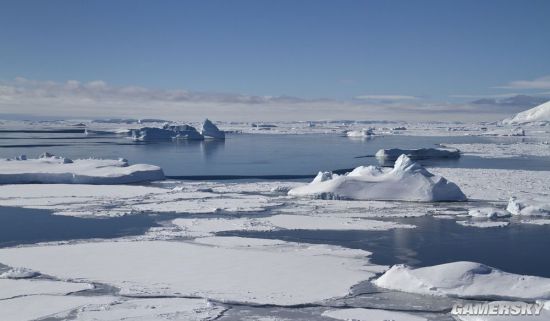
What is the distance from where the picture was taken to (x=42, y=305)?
21.5 ft

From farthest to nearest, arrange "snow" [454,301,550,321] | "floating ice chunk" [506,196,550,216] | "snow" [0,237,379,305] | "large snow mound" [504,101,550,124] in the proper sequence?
"large snow mound" [504,101,550,124] → "floating ice chunk" [506,196,550,216] → "snow" [0,237,379,305] → "snow" [454,301,550,321]

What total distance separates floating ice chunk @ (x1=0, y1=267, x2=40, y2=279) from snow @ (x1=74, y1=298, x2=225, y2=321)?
5.85 feet

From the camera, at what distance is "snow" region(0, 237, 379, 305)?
721 centimetres

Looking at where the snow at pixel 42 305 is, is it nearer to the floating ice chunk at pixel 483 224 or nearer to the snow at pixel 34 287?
the snow at pixel 34 287

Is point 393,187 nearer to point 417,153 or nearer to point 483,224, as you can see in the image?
point 483,224

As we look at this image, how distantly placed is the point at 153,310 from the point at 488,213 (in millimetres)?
8544

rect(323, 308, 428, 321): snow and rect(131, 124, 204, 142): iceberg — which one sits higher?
rect(131, 124, 204, 142): iceberg

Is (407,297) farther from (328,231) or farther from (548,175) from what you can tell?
(548,175)

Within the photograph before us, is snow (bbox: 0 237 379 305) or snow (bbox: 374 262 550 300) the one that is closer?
snow (bbox: 374 262 550 300)

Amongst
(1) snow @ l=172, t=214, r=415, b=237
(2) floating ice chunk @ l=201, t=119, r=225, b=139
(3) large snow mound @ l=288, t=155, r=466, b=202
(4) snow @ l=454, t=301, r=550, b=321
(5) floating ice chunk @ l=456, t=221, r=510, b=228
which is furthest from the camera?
(2) floating ice chunk @ l=201, t=119, r=225, b=139

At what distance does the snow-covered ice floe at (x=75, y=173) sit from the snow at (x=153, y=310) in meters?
13.0

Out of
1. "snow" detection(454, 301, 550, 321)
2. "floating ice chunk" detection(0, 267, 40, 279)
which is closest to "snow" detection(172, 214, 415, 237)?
"floating ice chunk" detection(0, 267, 40, 279)

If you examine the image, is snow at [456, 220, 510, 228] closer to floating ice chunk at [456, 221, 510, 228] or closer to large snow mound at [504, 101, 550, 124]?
floating ice chunk at [456, 221, 510, 228]

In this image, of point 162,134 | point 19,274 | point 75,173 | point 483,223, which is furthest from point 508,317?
point 162,134
